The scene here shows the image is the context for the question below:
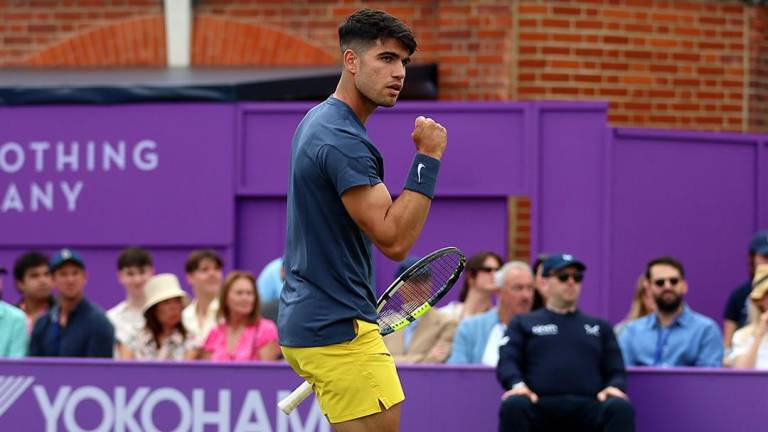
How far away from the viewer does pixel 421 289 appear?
541cm

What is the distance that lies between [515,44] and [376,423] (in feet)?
26.9

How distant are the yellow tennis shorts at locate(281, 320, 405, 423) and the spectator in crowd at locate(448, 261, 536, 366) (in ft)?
14.4

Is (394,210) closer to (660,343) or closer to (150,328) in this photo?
(660,343)

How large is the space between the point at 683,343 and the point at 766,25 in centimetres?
516

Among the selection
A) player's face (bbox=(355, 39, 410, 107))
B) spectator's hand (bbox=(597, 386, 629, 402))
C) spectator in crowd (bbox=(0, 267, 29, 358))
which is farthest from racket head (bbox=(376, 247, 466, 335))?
spectator in crowd (bbox=(0, 267, 29, 358))

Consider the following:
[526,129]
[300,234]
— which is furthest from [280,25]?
[300,234]

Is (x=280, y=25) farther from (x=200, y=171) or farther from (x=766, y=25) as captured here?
(x=766, y=25)

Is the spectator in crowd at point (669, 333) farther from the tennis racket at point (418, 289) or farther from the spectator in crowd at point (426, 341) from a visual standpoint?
the tennis racket at point (418, 289)

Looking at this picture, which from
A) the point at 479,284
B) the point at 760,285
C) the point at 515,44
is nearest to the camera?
the point at 760,285

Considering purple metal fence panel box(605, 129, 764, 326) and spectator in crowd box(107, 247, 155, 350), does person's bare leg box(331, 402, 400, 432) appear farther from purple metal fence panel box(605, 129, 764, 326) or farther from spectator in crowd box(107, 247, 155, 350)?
purple metal fence panel box(605, 129, 764, 326)

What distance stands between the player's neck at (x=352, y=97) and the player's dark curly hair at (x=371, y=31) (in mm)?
110

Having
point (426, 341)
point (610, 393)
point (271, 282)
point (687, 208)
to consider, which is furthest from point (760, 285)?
point (271, 282)

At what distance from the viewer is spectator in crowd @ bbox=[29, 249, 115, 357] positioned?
31.0 feet

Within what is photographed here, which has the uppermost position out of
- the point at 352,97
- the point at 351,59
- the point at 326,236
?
the point at 351,59
